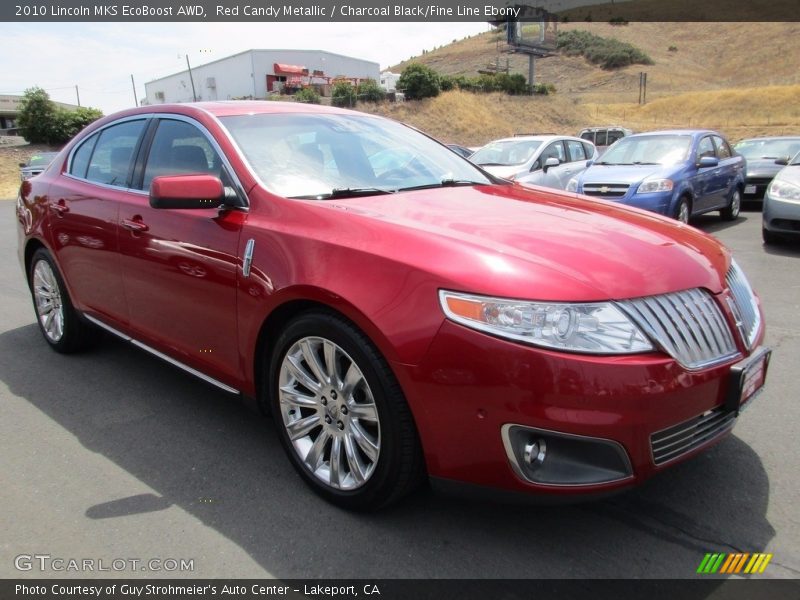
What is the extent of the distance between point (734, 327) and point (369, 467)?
1.51m

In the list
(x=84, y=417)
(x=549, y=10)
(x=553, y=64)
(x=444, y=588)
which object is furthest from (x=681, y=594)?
(x=553, y=64)

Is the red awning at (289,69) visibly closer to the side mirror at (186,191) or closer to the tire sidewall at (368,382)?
the side mirror at (186,191)

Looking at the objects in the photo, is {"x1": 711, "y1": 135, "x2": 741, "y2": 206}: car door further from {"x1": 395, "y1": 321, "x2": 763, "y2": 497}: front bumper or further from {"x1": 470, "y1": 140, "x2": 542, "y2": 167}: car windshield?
{"x1": 395, "y1": 321, "x2": 763, "y2": 497}: front bumper

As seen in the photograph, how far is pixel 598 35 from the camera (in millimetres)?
105062

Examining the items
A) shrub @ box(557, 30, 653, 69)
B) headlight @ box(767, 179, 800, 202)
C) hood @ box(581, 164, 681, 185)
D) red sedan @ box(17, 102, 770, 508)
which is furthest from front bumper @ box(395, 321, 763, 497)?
shrub @ box(557, 30, 653, 69)

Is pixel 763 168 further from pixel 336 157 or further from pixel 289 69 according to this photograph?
pixel 289 69

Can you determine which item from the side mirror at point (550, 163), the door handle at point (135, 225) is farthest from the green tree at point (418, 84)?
the door handle at point (135, 225)

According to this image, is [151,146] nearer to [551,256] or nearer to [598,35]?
[551,256]

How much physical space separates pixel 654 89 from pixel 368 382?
269ft

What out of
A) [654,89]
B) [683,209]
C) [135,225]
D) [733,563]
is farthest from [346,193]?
[654,89]

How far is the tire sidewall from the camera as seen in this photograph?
7.41 ft

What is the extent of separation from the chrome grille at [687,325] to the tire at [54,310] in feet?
12.0

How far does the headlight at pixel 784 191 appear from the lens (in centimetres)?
754

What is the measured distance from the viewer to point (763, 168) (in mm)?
12211
